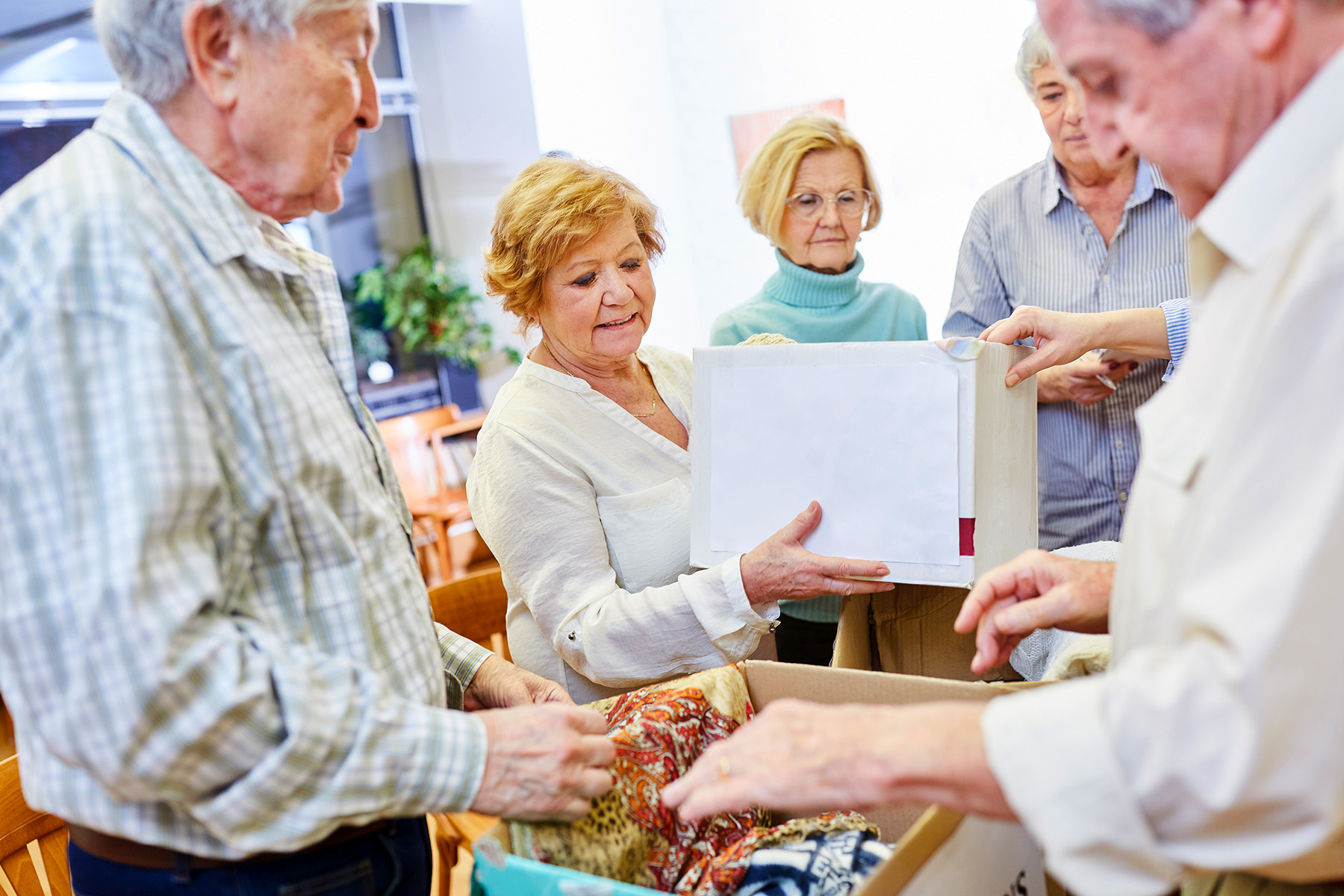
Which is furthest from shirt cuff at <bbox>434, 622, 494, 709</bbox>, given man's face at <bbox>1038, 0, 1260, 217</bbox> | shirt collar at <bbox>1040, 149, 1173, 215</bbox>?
shirt collar at <bbox>1040, 149, 1173, 215</bbox>

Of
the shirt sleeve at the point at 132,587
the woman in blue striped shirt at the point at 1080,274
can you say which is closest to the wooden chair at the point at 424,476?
the woman in blue striped shirt at the point at 1080,274

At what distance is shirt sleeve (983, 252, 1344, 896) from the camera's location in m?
0.55

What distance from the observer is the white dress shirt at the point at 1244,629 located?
1.81 ft

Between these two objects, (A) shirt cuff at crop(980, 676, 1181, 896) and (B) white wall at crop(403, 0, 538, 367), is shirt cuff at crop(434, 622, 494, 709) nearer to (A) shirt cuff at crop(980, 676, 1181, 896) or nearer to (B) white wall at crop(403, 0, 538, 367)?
(A) shirt cuff at crop(980, 676, 1181, 896)

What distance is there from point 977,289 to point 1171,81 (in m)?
1.41

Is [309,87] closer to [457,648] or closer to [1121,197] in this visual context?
[457,648]

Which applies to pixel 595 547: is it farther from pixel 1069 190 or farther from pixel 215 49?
pixel 1069 190

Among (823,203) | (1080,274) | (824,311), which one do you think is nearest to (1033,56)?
(1080,274)

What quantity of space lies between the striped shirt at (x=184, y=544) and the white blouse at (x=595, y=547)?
0.52 metres

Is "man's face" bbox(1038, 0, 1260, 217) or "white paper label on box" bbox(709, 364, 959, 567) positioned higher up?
"man's face" bbox(1038, 0, 1260, 217)

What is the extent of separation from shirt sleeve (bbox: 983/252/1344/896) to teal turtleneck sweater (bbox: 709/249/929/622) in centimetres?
175

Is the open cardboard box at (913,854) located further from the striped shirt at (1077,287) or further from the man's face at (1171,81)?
the striped shirt at (1077,287)

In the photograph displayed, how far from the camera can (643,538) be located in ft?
4.85

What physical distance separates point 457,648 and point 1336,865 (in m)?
0.92
